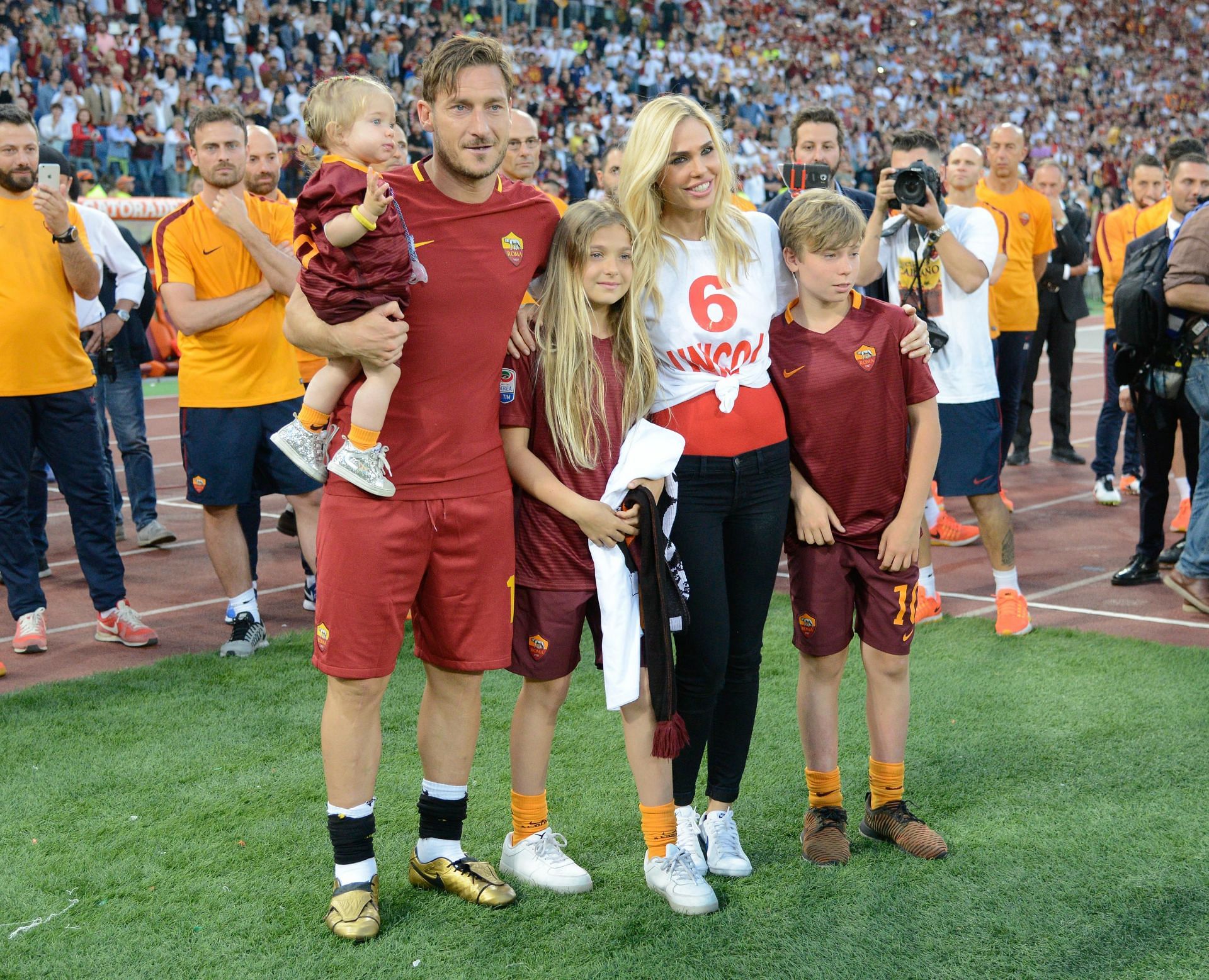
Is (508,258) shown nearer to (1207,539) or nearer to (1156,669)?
(1156,669)

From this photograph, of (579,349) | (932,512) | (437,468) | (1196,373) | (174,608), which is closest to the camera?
(437,468)

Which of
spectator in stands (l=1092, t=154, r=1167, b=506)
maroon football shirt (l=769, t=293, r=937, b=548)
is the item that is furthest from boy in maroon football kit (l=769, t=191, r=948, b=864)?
spectator in stands (l=1092, t=154, r=1167, b=506)

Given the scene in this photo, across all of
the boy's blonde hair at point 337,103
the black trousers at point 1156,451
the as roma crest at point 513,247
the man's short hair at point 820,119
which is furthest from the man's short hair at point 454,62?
the black trousers at point 1156,451

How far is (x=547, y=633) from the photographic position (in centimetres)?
339

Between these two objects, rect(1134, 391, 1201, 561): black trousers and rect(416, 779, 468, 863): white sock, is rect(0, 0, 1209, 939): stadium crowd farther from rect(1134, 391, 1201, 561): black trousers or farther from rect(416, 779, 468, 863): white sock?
rect(1134, 391, 1201, 561): black trousers

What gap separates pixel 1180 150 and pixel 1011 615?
3.67 meters

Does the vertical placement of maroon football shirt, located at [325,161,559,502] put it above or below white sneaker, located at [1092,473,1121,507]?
above

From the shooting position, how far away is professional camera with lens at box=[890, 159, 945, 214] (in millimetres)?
4918

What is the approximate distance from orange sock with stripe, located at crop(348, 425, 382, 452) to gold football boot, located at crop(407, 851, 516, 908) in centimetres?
116

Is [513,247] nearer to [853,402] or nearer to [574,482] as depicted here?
[574,482]

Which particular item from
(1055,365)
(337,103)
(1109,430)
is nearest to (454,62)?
(337,103)

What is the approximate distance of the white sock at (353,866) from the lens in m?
3.25

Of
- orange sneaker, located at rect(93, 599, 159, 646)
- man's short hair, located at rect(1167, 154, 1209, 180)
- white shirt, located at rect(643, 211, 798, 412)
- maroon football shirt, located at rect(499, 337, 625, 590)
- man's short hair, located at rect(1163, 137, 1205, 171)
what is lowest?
orange sneaker, located at rect(93, 599, 159, 646)

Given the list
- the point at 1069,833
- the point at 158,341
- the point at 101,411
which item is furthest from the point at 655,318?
the point at 158,341
